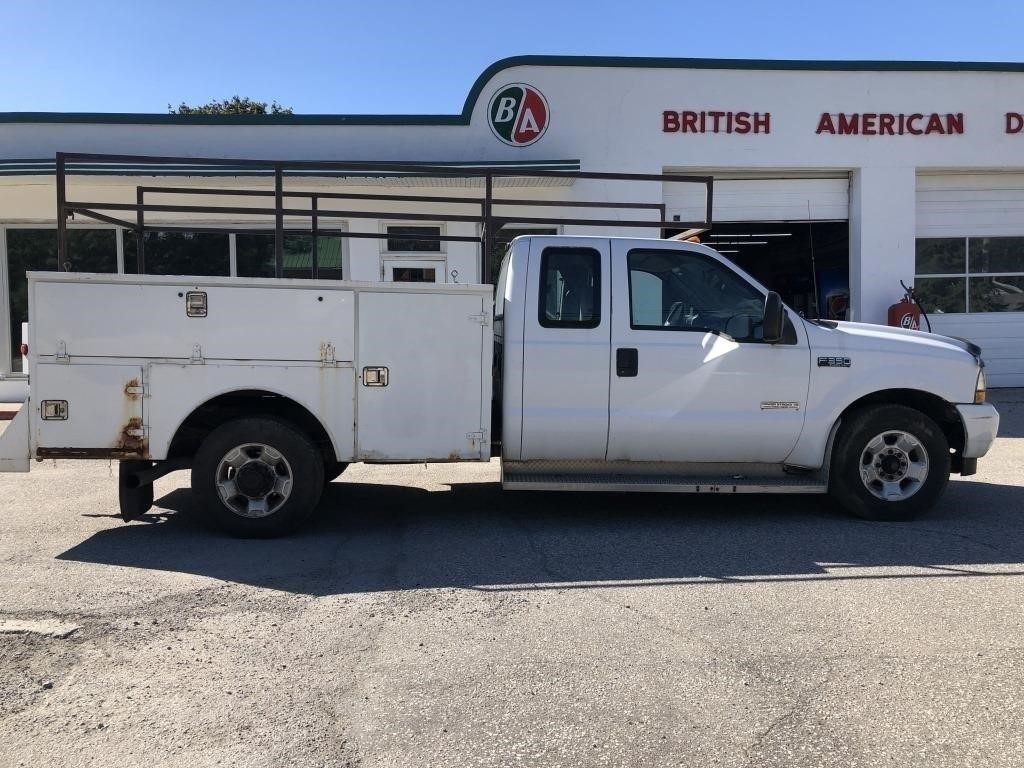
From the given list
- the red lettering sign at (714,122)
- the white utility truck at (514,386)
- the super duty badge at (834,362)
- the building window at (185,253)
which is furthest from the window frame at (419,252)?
the super duty badge at (834,362)

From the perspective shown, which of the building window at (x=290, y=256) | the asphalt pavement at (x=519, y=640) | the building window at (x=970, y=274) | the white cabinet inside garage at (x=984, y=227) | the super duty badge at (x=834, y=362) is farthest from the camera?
the building window at (x=970, y=274)

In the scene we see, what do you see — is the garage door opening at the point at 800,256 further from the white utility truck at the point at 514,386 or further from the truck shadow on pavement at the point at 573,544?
the truck shadow on pavement at the point at 573,544

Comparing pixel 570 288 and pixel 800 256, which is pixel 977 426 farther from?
pixel 800 256

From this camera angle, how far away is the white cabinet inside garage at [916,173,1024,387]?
14867 millimetres

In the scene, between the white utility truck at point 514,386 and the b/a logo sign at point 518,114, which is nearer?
the white utility truck at point 514,386

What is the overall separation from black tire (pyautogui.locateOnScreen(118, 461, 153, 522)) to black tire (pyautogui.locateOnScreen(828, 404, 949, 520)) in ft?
17.1

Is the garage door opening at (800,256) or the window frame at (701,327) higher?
the garage door opening at (800,256)

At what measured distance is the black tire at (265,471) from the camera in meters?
5.89

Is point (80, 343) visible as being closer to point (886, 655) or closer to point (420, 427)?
point (420, 427)

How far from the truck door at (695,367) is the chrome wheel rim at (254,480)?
2426 millimetres

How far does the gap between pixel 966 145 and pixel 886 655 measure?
43.5ft

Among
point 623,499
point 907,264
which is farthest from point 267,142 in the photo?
point 907,264

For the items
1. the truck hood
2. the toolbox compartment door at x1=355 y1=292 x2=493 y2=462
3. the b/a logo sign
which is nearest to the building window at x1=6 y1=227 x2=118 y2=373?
the b/a logo sign

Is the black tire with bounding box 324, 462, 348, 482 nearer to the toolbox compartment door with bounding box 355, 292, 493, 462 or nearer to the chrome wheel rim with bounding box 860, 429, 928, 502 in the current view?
the toolbox compartment door with bounding box 355, 292, 493, 462
